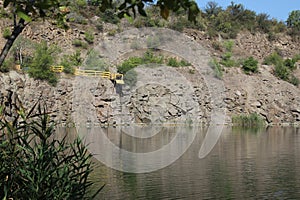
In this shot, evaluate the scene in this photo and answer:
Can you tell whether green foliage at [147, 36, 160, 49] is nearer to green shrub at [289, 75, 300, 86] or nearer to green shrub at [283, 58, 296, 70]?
green shrub at [283, 58, 296, 70]

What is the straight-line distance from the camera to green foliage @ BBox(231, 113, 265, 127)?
52219 millimetres

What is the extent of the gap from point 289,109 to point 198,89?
10034 mm

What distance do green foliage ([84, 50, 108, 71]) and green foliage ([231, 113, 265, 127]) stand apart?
1419 cm

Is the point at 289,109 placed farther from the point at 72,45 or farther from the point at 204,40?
the point at 72,45

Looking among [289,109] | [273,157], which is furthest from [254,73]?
[273,157]

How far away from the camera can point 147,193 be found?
16.0m

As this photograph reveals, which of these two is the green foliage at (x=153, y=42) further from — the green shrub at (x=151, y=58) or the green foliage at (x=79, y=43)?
the green foliage at (x=79, y=43)

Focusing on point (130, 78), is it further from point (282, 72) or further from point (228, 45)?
point (228, 45)

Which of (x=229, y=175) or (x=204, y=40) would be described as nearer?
(x=229, y=175)

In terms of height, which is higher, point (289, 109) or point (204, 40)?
point (204, 40)

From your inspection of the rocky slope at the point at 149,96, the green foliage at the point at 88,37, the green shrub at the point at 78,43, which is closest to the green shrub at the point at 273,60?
the rocky slope at the point at 149,96

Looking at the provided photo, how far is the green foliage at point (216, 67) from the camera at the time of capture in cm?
5778

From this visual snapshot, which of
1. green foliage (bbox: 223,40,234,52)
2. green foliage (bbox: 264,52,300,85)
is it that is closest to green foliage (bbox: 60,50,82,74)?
green foliage (bbox: 223,40,234,52)

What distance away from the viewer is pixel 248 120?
173 ft
